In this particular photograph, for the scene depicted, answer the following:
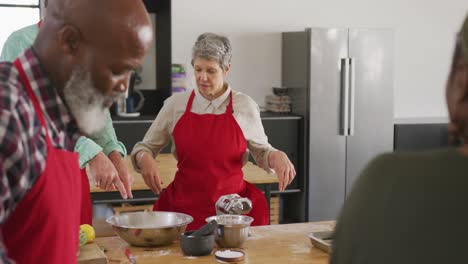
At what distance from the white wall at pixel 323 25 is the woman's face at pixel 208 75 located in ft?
9.77

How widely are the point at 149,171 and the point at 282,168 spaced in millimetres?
611

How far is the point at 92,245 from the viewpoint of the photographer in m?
2.44

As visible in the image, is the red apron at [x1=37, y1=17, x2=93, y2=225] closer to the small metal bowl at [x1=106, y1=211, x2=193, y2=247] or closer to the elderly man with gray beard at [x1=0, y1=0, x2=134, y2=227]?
the elderly man with gray beard at [x1=0, y1=0, x2=134, y2=227]

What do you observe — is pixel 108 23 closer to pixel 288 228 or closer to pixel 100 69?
pixel 100 69

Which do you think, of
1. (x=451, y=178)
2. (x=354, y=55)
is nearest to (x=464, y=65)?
(x=451, y=178)

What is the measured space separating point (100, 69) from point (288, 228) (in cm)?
174

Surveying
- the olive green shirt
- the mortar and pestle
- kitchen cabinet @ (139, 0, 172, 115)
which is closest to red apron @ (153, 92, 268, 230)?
the mortar and pestle

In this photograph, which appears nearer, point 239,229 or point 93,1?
point 93,1

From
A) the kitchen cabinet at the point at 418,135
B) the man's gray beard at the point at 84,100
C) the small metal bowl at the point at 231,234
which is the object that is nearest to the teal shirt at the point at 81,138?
the small metal bowl at the point at 231,234

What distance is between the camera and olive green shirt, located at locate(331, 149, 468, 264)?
2.99 ft

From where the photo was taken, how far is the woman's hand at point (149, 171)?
3.14 meters

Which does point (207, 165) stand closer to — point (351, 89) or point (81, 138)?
point (81, 138)

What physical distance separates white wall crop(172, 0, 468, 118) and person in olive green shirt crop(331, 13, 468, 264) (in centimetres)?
553

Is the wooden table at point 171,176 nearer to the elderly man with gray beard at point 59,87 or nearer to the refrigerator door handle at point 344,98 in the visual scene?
the refrigerator door handle at point 344,98
